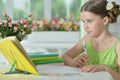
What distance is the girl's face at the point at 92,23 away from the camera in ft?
5.01

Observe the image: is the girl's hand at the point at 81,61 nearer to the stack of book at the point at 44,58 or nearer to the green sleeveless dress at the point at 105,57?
the green sleeveless dress at the point at 105,57

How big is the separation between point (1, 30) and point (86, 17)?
1.54 ft

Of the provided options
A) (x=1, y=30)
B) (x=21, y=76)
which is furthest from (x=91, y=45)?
(x=21, y=76)

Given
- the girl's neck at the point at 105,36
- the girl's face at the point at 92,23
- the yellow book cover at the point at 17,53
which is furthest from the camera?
the girl's neck at the point at 105,36

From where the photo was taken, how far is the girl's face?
1528 mm

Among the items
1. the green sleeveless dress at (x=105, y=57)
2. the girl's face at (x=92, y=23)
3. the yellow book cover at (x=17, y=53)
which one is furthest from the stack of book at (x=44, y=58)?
the yellow book cover at (x=17, y=53)

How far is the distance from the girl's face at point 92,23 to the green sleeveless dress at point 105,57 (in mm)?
108

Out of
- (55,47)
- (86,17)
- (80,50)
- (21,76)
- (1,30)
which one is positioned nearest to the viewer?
(21,76)

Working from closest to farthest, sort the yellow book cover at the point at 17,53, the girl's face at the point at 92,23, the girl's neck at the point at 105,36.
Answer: the yellow book cover at the point at 17,53 < the girl's face at the point at 92,23 < the girl's neck at the point at 105,36

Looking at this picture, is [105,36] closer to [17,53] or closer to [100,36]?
[100,36]

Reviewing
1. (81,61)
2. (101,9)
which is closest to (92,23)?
(101,9)

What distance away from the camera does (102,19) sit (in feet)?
5.26

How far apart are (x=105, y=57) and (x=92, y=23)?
0.20 m

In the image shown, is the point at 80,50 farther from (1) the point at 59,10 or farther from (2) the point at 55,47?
(1) the point at 59,10
